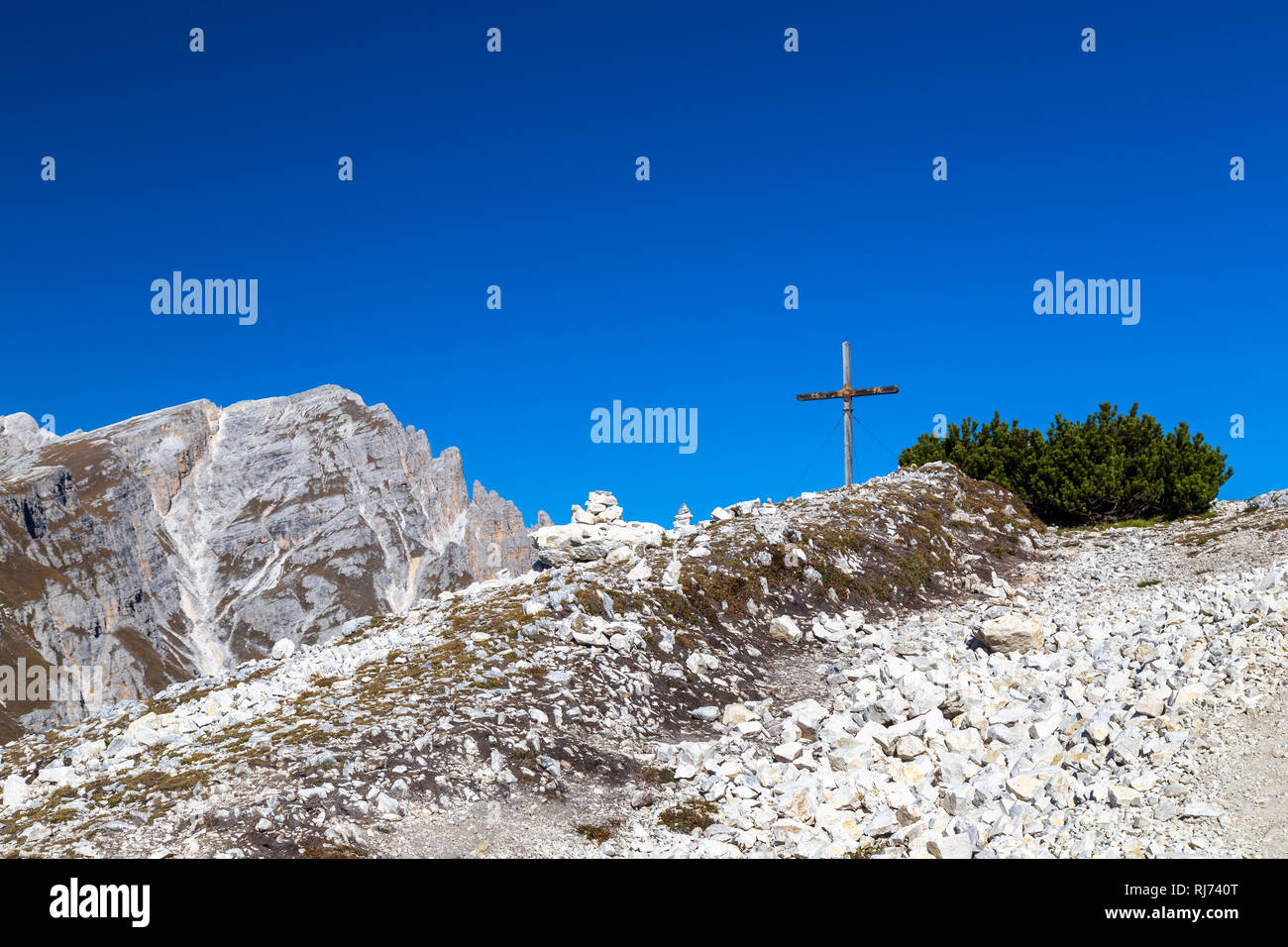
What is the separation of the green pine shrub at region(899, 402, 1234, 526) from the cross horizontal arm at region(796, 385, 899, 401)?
527 centimetres

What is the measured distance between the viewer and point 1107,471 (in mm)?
35156

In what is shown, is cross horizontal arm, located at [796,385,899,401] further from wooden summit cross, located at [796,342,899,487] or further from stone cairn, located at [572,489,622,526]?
stone cairn, located at [572,489,622,526]

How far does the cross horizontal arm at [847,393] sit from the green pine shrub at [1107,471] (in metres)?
5.27

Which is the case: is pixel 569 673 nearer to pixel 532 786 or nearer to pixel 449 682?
pixel 449 682

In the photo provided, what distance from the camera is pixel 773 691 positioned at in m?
16.1

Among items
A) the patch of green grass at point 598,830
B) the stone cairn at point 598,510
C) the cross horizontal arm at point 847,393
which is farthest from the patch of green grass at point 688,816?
the cross horizontal arm at point 847,393

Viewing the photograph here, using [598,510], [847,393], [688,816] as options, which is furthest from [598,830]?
[847,393]

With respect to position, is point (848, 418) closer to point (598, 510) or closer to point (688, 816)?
point (598, 510)

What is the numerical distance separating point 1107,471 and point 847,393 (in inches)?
434

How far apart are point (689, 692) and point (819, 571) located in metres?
7.85

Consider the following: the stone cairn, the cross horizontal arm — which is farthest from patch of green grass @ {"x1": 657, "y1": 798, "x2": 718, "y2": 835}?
the cross horizontal arm

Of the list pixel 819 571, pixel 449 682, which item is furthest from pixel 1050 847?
pixel 819 571

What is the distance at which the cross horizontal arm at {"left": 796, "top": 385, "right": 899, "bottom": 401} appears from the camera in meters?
36.6
